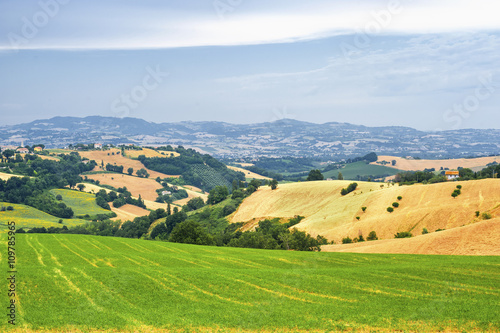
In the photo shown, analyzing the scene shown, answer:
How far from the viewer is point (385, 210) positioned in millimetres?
111188

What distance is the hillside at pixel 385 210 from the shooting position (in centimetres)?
9312

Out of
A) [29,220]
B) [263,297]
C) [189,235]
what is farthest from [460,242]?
[29,220]

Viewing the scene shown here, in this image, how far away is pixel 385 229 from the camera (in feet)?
321

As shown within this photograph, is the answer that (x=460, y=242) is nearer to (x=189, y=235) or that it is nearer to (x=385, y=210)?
(x=385, y=210)

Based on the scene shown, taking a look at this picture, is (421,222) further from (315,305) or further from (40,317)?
(40,317)

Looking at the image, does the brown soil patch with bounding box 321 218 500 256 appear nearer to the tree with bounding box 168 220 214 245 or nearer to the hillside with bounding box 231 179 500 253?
the hillside with bounding box 231 179 500 253

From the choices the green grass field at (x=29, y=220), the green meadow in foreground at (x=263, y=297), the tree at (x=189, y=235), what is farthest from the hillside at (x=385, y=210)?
the green grass field at (x=29, y=220)

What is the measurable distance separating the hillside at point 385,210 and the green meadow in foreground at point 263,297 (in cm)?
4482

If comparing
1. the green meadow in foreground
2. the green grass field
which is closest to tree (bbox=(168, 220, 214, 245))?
the green meadow in foreground

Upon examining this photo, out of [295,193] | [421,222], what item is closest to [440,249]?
[421,222]

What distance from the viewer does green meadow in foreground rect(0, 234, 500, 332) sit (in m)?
28.5

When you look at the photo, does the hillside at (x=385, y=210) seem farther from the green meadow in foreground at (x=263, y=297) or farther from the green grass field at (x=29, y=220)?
the green grass field at (x=29, y=220)

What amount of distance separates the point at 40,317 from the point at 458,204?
3537 inches

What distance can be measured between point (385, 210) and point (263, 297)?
83181mm
